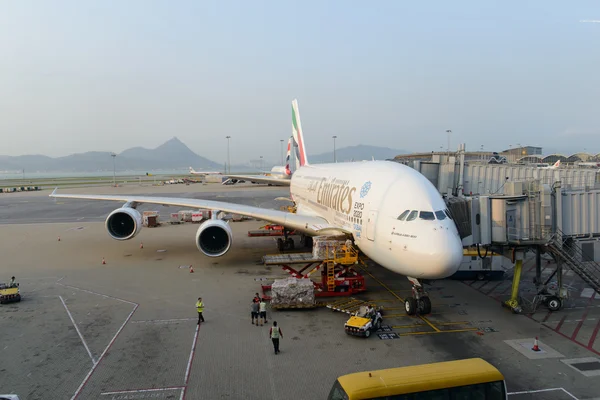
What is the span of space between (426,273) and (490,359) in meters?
2.69

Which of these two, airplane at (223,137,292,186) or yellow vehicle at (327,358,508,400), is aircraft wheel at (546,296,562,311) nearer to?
yellow vehicle at (327,358,508,400)

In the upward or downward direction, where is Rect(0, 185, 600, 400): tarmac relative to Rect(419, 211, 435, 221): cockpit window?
downward

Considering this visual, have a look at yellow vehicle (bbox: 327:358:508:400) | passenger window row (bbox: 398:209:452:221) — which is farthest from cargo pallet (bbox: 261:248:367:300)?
yellow vehicle (bbox: 327:358:508:400)

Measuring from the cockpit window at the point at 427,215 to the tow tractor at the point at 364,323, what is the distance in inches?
139

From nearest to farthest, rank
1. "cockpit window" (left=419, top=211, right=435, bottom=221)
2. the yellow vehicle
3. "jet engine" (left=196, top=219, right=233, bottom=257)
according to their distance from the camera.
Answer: the yellow vehicle < "cockpit window" (left=419, top=211, right=435, bottom=221) < "jet engine" (left=196, top=219, right=233, bottom=257)

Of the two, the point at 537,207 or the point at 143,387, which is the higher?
the point at 537,207

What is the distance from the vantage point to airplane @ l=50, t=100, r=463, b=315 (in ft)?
38.2

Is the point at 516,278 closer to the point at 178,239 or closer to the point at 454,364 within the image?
the point at 454,364

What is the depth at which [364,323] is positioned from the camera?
41.7 ft

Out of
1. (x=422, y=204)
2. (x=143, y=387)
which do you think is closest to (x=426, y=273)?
(x=422, y=204)

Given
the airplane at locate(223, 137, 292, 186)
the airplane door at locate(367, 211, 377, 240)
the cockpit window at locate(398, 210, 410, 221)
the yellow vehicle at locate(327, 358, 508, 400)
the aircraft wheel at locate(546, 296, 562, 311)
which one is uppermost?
the airplane at locate(223, 137, 292, 186)

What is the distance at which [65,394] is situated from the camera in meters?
9.59

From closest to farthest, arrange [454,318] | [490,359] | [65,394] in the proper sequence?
1. [65,394]
2. [490,359]
3. [454,318]

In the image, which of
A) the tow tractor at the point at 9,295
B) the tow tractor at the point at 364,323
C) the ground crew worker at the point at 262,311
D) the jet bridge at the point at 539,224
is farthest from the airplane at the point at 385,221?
the tow tractor at the point at 9,295
